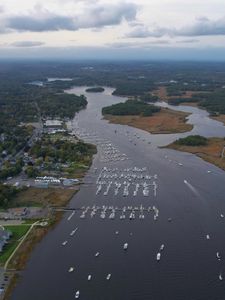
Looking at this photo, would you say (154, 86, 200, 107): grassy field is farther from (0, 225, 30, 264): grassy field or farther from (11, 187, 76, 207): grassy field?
(0, 225, 30, 264): grassy field

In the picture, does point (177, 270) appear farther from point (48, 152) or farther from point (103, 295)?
point (48, 152)

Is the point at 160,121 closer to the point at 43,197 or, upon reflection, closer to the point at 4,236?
the point at 43,197

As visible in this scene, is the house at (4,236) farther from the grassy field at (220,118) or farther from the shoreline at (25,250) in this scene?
the grassy field at (220,118)

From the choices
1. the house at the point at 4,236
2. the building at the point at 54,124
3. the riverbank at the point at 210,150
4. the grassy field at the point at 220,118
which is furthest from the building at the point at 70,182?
the grassy field at the point at 220,118

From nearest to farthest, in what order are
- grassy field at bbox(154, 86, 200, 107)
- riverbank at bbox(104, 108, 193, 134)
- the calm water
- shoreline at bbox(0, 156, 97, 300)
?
1. the calm water
2. shoreline at bbox(0, 156, 97, 300)
3. riverbank at bbox(104, 108, 193, 134)
4. grassy field at bbox(154, 86, 200, 107)

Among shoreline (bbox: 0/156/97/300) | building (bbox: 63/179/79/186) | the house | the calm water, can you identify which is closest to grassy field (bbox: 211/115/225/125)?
the calm water

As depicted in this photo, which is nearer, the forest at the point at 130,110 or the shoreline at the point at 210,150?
the shoreline at the point at 210,150

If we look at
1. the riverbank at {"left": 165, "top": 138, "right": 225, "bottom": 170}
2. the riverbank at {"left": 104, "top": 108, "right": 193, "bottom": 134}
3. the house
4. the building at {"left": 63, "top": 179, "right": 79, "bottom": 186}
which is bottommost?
the riverbank at {"left": 104, "top": 108, "right": 193, "bottom": 134}
